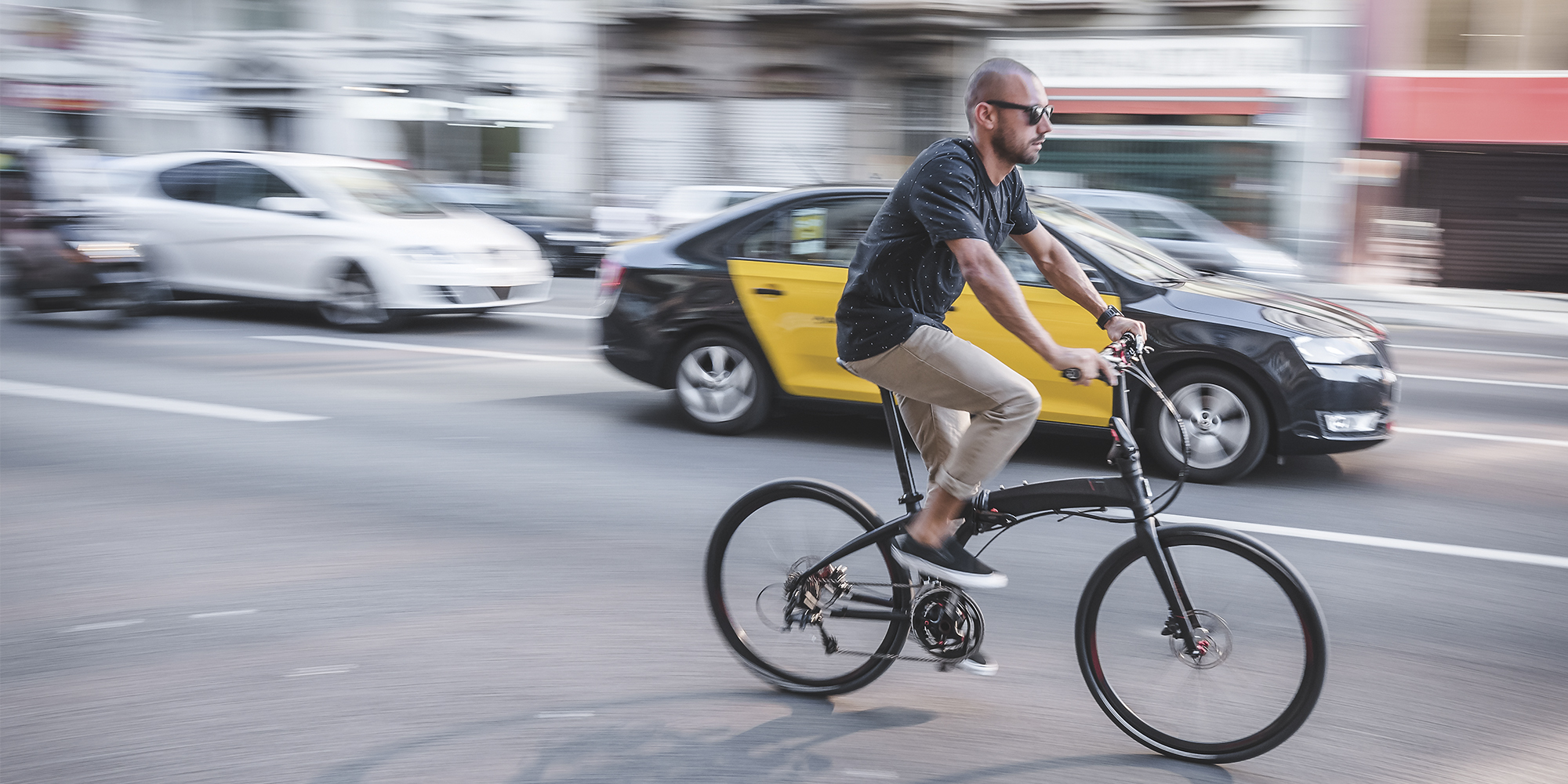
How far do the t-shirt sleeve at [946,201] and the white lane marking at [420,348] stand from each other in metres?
7.10

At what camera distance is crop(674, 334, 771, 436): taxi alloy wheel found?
23.7 feet

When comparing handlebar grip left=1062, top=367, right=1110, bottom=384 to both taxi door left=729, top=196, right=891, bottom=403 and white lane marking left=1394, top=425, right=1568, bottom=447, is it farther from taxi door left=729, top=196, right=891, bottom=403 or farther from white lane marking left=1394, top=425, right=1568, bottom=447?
white lane marking left=1394, top=425, right=1568, bottom=447

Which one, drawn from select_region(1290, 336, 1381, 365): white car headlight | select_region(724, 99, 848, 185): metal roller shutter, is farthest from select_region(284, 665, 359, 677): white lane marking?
select_region(724, 99, 848, 185): metal roller shutter

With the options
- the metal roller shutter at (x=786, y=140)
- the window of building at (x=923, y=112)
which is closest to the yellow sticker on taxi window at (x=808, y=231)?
the window of building at (x=923, y=112)

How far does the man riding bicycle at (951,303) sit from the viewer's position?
3.10 metres

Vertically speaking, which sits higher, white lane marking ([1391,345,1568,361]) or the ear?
the ear

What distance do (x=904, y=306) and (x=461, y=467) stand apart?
3789mm

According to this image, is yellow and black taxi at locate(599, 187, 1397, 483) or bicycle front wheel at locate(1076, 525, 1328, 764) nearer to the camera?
bicycle front wheel at locate(1076, 525, 1328, 764)

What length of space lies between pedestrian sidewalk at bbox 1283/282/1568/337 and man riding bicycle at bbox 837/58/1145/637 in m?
13.3

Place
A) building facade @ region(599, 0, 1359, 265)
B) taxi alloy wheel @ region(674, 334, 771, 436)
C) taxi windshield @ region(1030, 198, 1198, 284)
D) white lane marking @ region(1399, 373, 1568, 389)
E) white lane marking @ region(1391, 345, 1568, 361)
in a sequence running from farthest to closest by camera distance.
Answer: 1. building facade @ region(599, 0, 1359, 265)
2. white lane marking @ region(1391, 345, 1568, 361)
3. white lane marking @ region(1399, 373, 1568, 389)
4. taxi alloy wheel @ region(674, 334, 771, 436)
5. taxi windshield @ region(1030, 198, 1198, 284)

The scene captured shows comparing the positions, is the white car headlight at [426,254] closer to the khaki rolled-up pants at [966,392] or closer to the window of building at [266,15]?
the khaki rolled-up pants at [966,392]

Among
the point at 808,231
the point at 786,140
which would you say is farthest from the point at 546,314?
the point at 786,140

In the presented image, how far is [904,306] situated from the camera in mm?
3295

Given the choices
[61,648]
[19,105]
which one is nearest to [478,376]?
[61,648]
